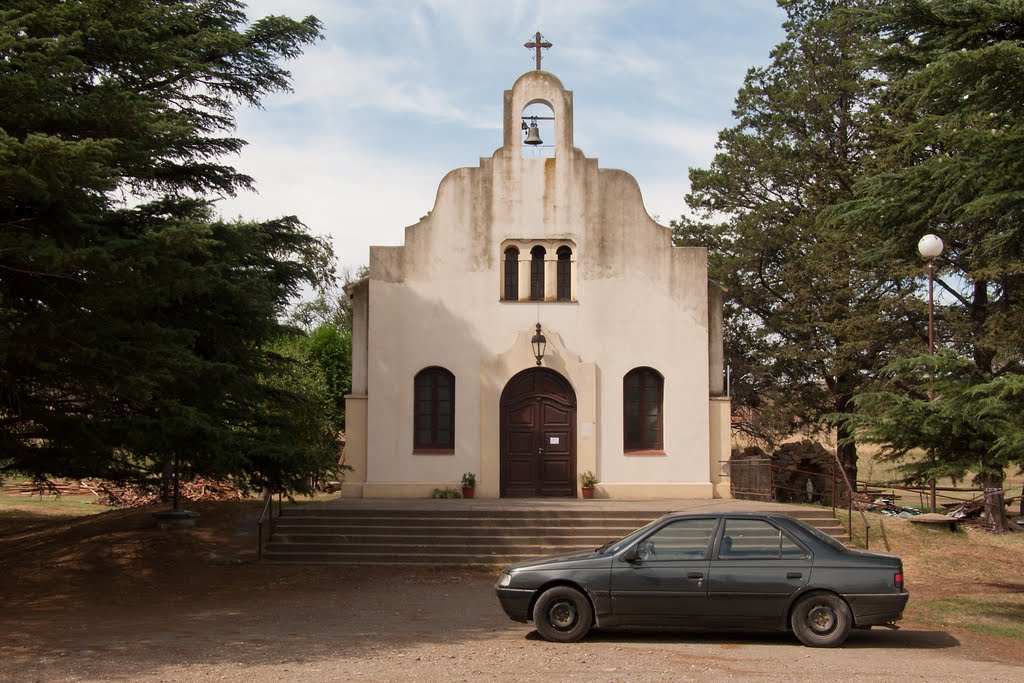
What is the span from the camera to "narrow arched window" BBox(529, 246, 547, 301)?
2434cm

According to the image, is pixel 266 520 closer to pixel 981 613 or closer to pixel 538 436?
pixel 538 436

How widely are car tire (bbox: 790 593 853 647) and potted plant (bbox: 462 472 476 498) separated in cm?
1298

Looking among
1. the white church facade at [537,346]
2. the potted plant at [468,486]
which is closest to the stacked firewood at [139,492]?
the white church facade at [537,346]

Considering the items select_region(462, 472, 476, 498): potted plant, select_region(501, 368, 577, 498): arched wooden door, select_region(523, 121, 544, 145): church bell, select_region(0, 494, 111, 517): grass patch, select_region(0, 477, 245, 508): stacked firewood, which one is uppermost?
select_region(523, 121, 544, 145): church bell

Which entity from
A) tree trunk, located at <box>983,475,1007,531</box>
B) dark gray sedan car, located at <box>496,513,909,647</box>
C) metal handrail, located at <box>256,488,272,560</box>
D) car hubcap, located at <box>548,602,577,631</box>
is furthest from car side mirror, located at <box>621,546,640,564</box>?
tree trunk, located at <box>983,475,1007,531</box>

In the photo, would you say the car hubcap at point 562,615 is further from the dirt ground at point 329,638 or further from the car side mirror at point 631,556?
the car side mirror at point 631,556

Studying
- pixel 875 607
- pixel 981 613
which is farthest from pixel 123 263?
pixel 981 613

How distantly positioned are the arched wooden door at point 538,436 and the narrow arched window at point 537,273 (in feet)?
5.81

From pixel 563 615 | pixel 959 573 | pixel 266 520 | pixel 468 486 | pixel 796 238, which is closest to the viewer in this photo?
pixel 563 615

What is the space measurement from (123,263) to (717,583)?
24.8 feet

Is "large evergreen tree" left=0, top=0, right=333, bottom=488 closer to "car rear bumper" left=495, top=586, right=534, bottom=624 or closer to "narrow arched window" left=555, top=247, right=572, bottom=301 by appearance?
"car rear bumper" left=495, top=586, right=534, bottom=624

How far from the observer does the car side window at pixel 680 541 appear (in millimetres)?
11312

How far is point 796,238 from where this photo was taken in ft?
114

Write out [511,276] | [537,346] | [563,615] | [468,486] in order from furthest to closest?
[511,276], [537,346], [468,486], [563,615]
